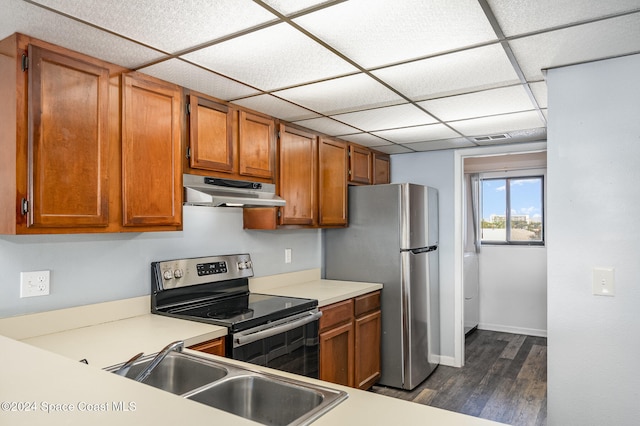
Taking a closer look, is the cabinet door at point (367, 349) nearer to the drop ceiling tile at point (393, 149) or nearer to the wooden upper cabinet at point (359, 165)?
the wooden upper cabinet at point (359, 165)

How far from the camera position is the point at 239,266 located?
298 centimetres

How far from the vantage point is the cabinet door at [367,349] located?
329cm

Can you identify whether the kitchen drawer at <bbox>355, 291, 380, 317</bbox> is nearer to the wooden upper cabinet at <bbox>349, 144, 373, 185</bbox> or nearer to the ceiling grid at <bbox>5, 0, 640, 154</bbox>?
the wooden upper cabinet at <bbox>349, 144, 373, 185</bbox>

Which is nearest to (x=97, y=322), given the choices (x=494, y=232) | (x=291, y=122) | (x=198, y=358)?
(x=198, y=358)

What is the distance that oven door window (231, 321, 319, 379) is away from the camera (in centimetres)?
222

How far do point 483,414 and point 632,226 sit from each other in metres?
1.83

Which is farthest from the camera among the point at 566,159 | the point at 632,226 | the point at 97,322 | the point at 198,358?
the point at 97,322

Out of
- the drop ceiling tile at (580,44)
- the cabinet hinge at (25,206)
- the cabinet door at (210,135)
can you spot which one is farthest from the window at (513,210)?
the cabinet hinge at (25,206)

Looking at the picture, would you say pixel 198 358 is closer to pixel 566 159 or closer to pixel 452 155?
pixel 566 159

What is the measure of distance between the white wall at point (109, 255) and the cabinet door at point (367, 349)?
85cm

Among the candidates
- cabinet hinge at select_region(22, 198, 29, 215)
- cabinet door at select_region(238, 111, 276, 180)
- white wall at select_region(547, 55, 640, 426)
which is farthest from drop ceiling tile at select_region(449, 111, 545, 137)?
cabinet hinge at select_region(22, 198, 29, 215)

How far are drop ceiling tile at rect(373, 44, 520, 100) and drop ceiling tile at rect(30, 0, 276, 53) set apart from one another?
80cm

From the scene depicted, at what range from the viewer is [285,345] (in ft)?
8.11

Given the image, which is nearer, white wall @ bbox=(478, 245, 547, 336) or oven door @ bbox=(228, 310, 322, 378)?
oven door @ bbox=(228, 310, 322, 378)
